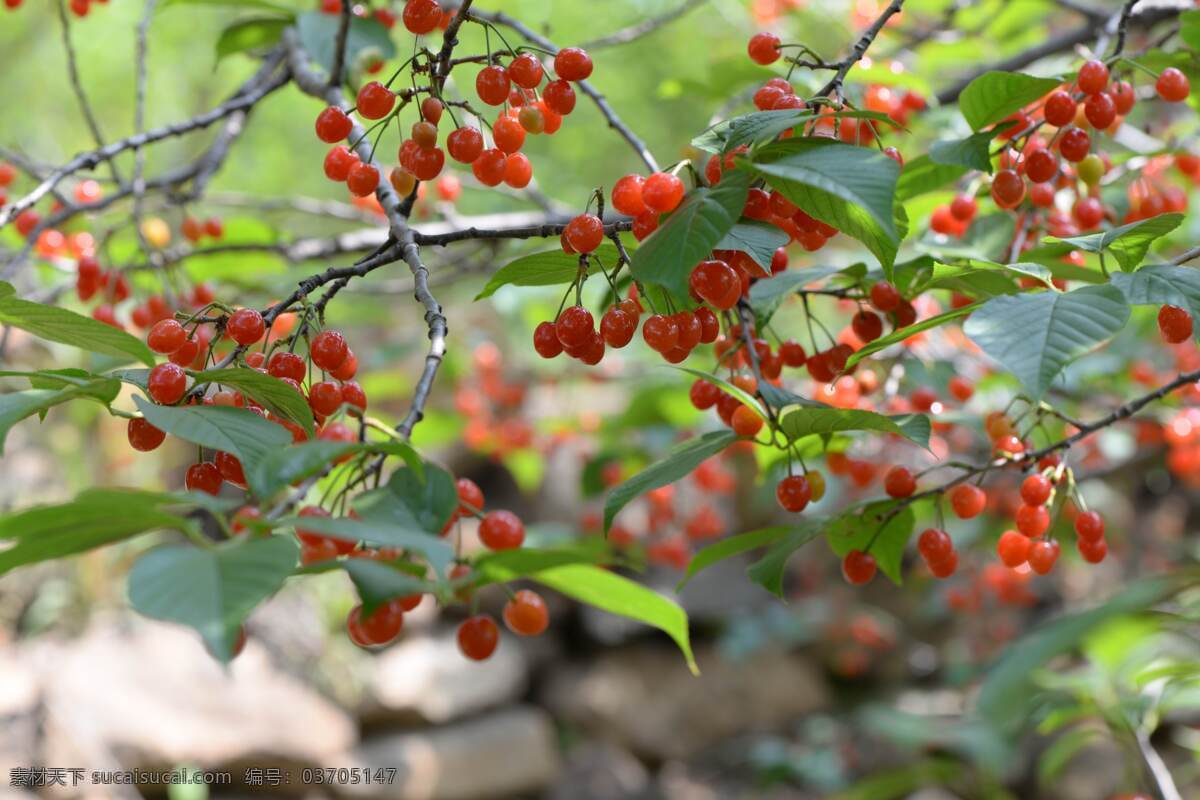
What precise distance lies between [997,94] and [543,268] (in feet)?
1.88

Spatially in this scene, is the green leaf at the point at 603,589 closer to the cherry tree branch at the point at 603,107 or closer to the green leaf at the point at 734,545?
the green leaf at the point at 734,545

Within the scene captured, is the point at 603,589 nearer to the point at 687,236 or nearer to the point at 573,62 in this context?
the point at 687,236

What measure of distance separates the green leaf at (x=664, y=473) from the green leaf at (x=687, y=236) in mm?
201

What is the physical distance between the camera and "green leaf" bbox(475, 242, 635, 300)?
0.94 m

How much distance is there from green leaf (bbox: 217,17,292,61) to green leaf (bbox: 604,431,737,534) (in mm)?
1270

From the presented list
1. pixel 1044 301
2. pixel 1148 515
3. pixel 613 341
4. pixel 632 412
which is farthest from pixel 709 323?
pixel 1148 515

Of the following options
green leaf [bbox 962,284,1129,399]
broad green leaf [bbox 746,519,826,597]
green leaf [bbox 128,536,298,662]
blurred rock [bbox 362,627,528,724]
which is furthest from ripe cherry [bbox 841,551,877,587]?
blurred rock [bbox 362,627,528,724]

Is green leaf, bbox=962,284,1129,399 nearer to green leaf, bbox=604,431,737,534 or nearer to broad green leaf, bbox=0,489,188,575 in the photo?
green leaf, bbox=604,431,737,534

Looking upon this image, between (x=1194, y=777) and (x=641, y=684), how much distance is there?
274cm

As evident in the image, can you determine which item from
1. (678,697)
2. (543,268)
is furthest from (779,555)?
(678,697)

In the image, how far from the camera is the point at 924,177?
4.20 feet

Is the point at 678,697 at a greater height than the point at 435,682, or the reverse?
the point at 435,682

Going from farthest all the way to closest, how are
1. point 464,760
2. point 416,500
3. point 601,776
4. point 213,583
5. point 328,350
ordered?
1. point 601,776
2. point 464,760
3. point 328,350
4. point 416,500
5. point 213,583

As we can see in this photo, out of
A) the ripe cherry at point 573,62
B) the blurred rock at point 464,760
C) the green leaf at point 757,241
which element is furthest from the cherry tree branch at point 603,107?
the blurred rock at point 464,760
